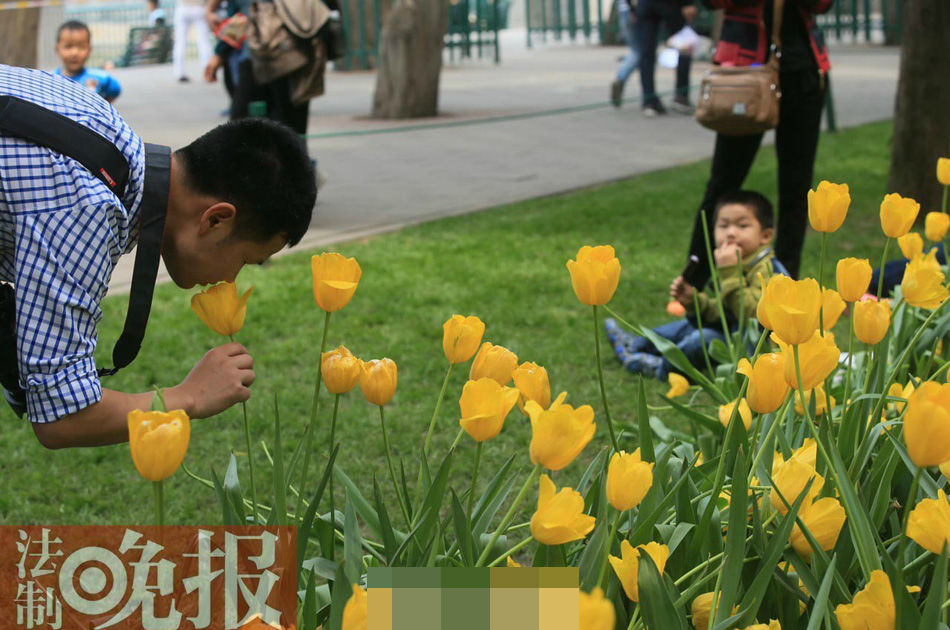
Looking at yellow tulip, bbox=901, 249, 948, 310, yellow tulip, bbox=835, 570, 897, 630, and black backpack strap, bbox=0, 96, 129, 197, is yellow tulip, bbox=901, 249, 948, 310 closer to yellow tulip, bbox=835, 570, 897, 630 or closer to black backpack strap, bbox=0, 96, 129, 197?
yellow tulip, bbox=835, 570, 897, 630

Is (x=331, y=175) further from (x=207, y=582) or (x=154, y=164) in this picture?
(x=207, y=582)

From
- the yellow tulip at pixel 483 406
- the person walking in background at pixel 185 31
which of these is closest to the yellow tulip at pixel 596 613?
the yellow tulip at pixel 483 406

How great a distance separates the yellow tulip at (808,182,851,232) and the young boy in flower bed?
197 centimetres

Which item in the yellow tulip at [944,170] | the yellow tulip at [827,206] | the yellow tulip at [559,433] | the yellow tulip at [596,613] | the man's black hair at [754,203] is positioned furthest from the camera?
the man's black hair at [754,203]

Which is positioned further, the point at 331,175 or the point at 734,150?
the point at 331,175

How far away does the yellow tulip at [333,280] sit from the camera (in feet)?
5.47

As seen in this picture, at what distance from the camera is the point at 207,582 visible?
1.50 metres

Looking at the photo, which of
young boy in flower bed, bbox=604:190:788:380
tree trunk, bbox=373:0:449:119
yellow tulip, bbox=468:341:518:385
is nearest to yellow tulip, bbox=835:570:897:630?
yellow tulip, bbox=468:341:518:385

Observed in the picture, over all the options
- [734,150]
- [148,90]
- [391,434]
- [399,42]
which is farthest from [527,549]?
[148,90]

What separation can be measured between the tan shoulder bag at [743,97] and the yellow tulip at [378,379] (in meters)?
2.87

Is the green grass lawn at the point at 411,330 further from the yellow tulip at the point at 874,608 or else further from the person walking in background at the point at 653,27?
the person walking in background at the point at 653,27

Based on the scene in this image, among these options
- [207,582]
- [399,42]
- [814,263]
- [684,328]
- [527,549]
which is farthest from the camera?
[399,42]

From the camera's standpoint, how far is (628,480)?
136cm

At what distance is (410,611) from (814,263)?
470 centimetres
